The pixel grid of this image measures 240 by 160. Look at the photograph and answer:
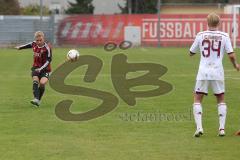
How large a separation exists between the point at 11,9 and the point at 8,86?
165 feet

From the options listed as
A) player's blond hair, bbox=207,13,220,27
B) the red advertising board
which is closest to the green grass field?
player's blond hair, bbox=207,13,220,27

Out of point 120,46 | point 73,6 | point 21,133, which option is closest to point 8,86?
point 21,133

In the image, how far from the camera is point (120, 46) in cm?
5294

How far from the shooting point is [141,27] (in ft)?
186

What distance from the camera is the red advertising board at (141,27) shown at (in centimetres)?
5662

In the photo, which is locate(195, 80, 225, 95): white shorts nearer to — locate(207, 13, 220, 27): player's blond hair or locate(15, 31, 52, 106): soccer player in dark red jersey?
locate(207, 13, 220, 27): player's blond hair

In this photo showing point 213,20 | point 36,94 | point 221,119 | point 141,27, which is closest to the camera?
point 213,20

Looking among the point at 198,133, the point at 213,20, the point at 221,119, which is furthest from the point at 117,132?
the point at 213,20

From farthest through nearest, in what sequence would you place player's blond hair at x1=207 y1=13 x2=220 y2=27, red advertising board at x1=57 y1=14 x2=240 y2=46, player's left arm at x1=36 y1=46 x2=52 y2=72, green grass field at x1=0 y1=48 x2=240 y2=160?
1. red advertising board at x1=57 y1=14 x2=240 y2=46
2. player's left arm at x1=36 y1=46 x2=52 y2=72
3. player's blond hair at x1=207 y1=13 x2=220 y2=27
4. green grass field at x1=0 y1=48 x2=240 y2=160

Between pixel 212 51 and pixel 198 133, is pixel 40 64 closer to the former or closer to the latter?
pixel 198 133

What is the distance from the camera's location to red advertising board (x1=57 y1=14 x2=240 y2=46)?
186ft

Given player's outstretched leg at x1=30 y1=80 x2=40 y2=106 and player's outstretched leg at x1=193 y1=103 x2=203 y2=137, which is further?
player's outstretched leg at x1=30 y1=80 x2=40 y2=106

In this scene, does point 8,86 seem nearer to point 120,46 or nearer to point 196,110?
point 196,110
